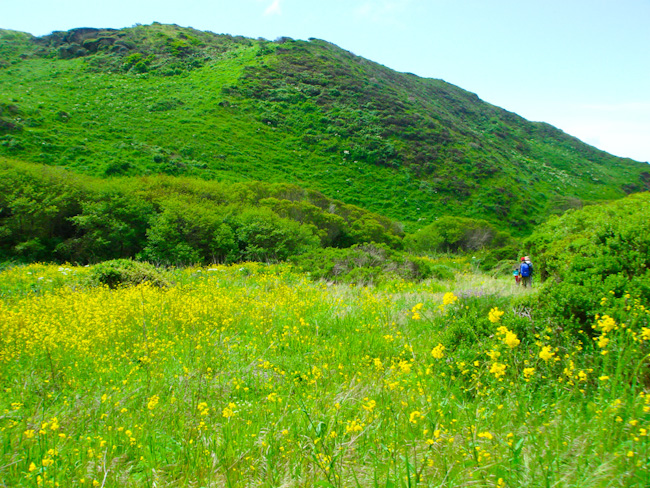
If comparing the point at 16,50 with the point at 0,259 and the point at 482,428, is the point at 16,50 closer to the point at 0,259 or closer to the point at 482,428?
the point at 0,259

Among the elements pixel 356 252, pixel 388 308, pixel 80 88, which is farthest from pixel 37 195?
pixel 80 88

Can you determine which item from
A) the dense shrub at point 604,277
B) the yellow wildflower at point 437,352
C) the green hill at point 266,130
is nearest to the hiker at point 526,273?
the dense shrub at point 604,277

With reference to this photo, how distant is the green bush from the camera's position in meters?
8.58

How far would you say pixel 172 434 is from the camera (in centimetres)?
267

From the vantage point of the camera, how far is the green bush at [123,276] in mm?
8578

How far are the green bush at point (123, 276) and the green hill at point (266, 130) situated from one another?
24.6 meters

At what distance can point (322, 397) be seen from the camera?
292cm

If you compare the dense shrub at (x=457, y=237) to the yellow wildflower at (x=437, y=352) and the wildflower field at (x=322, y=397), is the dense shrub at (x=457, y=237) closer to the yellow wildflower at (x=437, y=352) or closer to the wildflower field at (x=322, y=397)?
the wildflower field at (x=322, y=397)

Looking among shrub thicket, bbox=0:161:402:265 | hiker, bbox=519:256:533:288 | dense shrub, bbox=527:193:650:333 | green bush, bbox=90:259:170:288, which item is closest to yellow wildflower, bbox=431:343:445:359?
dense shrub, bbox=527:193:650:333

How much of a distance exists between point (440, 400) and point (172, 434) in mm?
1966

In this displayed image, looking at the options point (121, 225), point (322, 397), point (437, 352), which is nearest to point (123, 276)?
point (322, 397)

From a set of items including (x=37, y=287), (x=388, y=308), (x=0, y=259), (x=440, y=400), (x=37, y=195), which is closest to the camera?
(x=440, y=400)

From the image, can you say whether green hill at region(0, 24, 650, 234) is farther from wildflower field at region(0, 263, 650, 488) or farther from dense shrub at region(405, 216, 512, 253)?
wildflower field at region(0, 263, 650, 488)

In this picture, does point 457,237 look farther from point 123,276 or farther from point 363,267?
point 123,276
